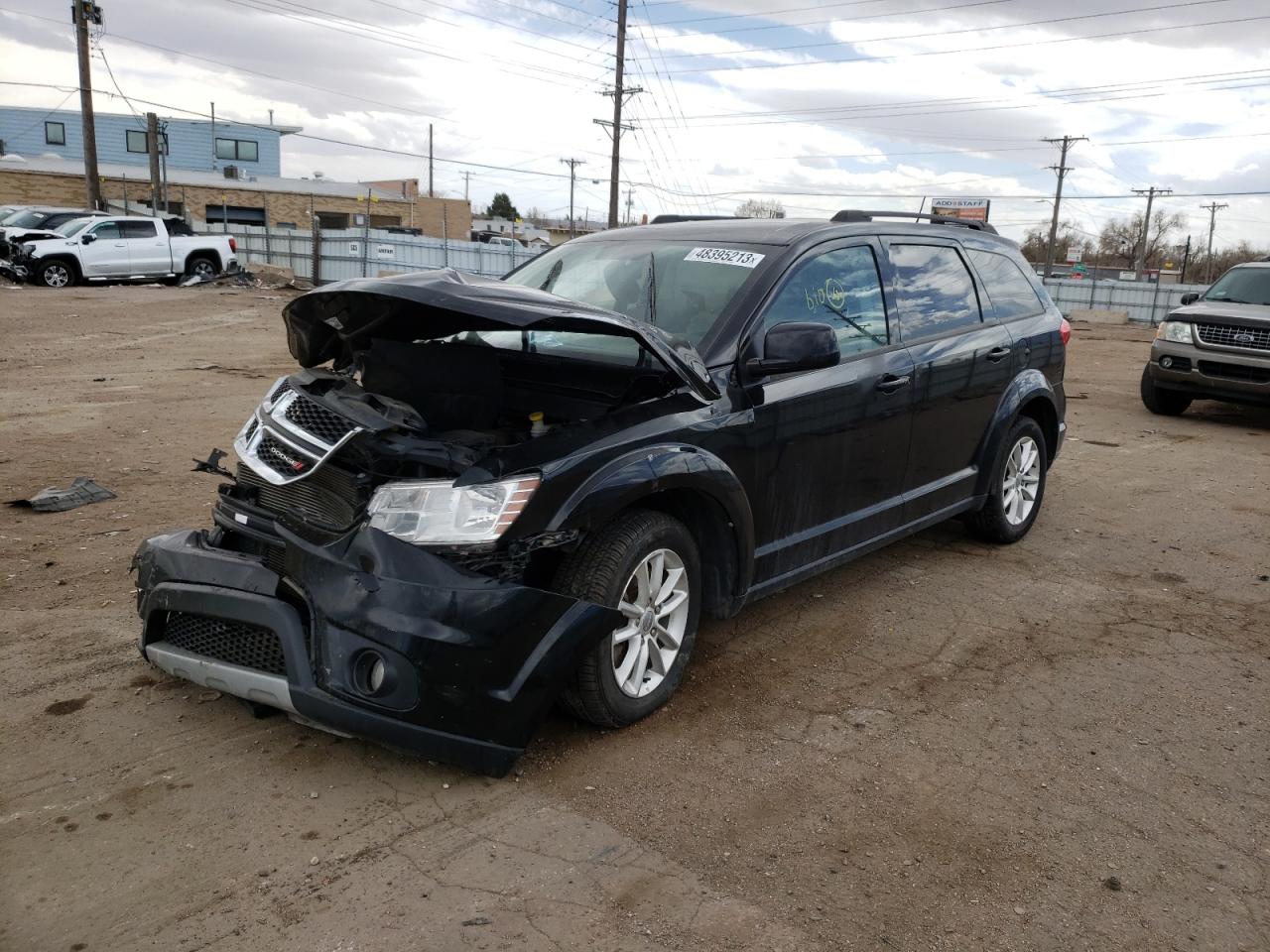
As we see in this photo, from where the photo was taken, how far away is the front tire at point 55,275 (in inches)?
872

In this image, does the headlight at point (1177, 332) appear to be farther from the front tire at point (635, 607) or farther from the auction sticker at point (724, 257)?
the front tire at point (635, 607)

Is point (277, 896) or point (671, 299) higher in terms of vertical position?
point (671, 299)

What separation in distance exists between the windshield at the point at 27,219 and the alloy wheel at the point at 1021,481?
25499 mm

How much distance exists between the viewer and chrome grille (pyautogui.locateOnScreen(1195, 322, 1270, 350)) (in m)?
10.1

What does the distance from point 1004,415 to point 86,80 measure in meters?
30.3

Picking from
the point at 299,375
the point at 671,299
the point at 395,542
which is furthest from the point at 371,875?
the point at 671,299

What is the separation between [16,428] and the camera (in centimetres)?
784

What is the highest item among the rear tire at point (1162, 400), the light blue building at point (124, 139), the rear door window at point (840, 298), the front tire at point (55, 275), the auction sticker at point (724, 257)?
the light blue building at point (124, 139)

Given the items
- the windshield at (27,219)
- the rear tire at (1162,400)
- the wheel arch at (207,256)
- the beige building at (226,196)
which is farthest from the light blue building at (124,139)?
the rear tire at (1162,400)

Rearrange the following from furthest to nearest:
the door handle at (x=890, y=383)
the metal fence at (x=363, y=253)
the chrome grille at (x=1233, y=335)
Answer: the metal fence at (x=363, y=253) → the chrome grille at (x=1233, y=335) → the door handle at (x=890, y=383)

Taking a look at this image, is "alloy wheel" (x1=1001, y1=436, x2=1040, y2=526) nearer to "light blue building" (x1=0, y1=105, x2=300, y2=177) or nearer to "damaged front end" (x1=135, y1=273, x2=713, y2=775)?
"damaged front end" (x1=135, y1=273, x2=713, y2=775)

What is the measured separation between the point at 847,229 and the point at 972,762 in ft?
7.96

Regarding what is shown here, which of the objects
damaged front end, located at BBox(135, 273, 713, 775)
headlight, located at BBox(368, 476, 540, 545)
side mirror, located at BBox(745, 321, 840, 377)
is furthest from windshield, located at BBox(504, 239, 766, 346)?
headlight, located at BBox(368, 476, 540, 545)

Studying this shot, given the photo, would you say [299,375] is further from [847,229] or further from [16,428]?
[16,428]
